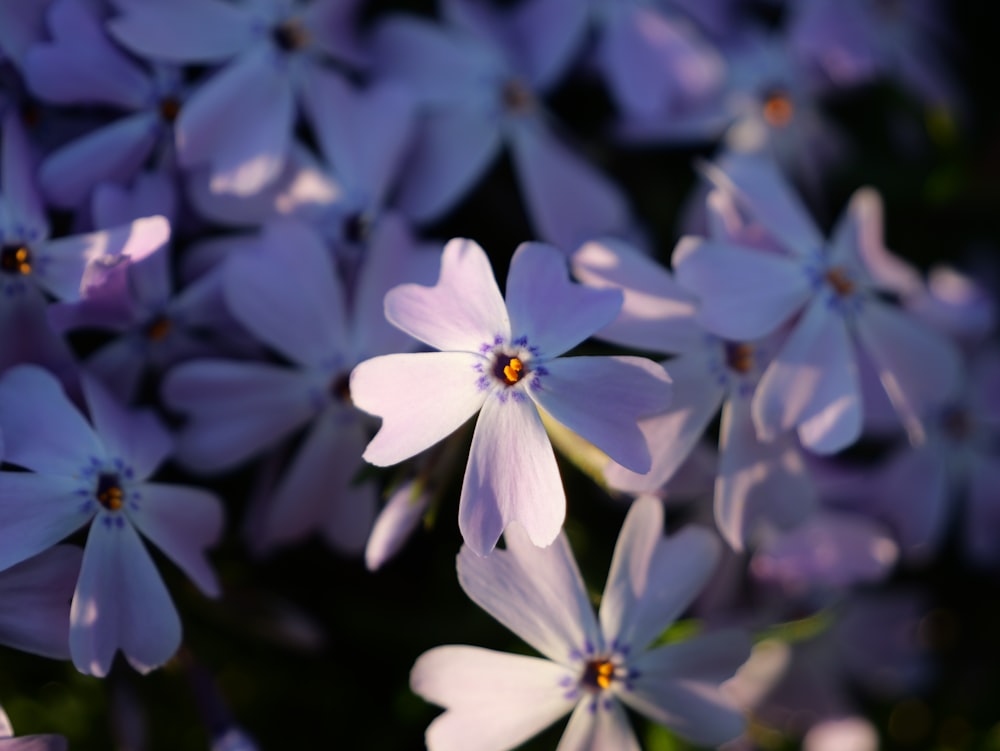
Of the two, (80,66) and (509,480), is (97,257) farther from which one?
(509,480)

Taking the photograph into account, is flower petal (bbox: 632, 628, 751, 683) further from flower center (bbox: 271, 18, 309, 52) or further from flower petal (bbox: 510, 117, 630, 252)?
flower center (bbox: 271, 18, 309, 52)

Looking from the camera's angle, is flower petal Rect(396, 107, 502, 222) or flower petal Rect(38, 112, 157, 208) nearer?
flower petal Rect(38, 112, 157, 208)

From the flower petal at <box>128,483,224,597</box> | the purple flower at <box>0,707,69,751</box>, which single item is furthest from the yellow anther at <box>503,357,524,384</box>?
the purple flower at <box>0,707,69,751</box>

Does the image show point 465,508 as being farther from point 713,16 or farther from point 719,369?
point 713,16

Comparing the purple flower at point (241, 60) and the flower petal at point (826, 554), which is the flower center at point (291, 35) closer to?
the purple flower at point (241, 60)

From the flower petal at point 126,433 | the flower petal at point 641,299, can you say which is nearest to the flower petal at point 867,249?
the flower petal at point 641,299

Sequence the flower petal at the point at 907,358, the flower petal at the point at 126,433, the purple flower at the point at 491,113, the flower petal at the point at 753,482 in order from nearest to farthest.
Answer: the flower petal at the point at 126,433 → the flower petal at the point at 753,482 → the flower petal at the point at 907,358 → the purple flower at the point at 491,113

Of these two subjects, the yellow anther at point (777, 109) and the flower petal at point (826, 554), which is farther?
the yellow anther at point (777, 109)

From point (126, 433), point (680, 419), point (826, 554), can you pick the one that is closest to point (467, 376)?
point (680, 419)
